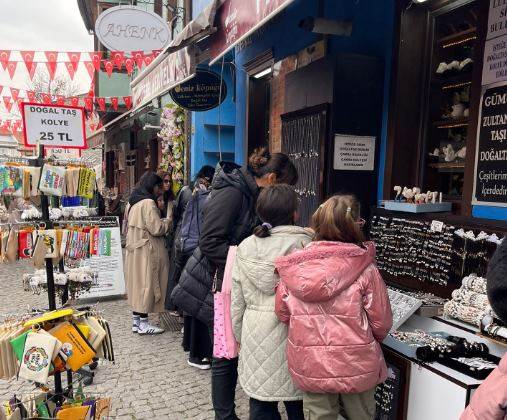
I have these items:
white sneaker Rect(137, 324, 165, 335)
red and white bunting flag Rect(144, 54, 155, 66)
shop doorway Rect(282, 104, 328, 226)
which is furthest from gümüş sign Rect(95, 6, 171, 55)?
white sneaker Rect(137, 324, 165, 335)

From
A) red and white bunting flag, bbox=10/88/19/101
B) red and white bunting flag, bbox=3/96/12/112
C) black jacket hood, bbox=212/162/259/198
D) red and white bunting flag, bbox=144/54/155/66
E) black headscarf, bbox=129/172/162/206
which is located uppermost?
red and white bunting flag, bbox=144/54/155/66

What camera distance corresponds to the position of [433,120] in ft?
12.4

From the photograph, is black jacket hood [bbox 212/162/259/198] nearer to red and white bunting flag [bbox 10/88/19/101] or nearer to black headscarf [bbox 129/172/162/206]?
black headscarf [bbox 129/172/162/206]

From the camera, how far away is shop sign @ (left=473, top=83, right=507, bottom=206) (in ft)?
9.63

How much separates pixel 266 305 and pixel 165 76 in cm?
380

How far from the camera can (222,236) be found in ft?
9.46

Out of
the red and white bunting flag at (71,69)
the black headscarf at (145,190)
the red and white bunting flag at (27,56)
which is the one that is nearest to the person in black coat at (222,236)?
the black headscarf at (145,190)

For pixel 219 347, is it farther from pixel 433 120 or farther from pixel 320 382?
pixel 433 120

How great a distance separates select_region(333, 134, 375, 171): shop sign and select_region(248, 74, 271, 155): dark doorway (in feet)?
8.75

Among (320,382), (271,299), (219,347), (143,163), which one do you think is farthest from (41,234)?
(143,163)

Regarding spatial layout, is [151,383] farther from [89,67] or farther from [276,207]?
[89,67]

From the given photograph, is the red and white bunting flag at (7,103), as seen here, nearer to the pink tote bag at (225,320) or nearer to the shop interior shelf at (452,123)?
the pink tote bag at (225,320)

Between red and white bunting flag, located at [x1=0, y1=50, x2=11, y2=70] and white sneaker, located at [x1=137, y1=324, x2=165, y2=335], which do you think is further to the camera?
red and white bunting flag, located at [x1=0, y1=50, x2=11, y2=70]

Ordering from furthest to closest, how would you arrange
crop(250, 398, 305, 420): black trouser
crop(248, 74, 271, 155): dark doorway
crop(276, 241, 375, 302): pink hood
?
crop(248, 74, 271, 155): dark doorway, crop(250, 398, 305, 420): black trouser, crop(276, 241, 375, 302): pink hood
